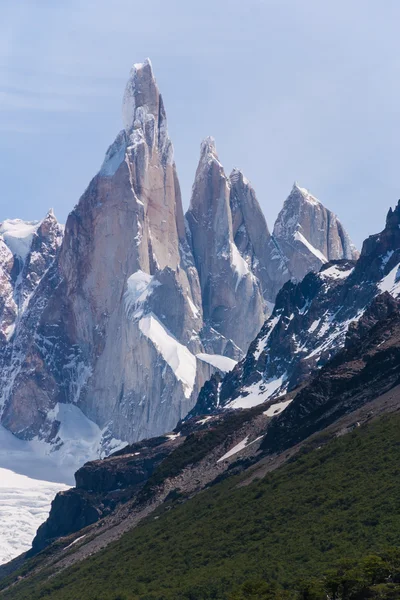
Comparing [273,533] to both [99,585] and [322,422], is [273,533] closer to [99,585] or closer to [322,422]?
[99,585]

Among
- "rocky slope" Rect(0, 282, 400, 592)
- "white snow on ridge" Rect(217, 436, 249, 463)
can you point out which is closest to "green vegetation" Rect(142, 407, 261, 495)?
"rocky slope" Rect(0, 282, 400, 592)

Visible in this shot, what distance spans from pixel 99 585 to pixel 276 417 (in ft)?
127

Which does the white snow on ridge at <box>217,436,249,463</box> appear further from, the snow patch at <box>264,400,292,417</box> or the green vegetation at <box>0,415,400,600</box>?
the green vegetation at <box>0,415,400,600</box>

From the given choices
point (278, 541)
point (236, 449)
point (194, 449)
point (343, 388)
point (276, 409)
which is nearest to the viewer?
point (278, 541)

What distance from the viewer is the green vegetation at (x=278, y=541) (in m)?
85.2

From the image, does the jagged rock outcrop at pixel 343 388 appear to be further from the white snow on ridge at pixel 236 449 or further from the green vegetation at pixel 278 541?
the green vegetation at pixel 278 541

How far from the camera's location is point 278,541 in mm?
101562

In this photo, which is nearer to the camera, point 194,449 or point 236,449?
point 236,449

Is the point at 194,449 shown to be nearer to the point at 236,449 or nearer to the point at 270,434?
the point at 236,449

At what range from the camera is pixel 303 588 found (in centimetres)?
8175

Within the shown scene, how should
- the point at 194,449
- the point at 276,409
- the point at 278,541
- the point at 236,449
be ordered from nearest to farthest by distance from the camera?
the point at 278,541 < the point at 236,449 < the point at 194,449 < the point at 276,409

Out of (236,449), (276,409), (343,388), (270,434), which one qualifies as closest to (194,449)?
(236,449)

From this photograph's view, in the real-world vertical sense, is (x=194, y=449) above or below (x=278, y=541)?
above

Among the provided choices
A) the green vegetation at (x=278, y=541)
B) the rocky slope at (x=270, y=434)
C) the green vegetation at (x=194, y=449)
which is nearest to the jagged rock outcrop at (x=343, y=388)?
the rocky slope at (x=270, y=434)
